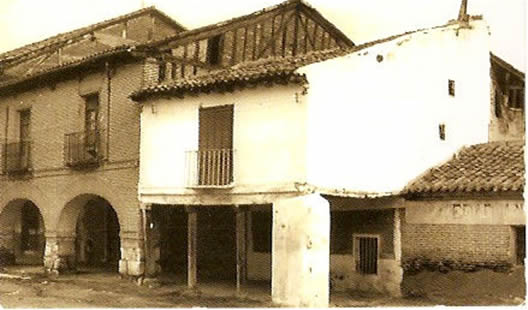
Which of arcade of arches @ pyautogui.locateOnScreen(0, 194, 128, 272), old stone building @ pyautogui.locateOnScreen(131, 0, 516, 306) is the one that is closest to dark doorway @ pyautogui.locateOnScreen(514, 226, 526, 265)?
old stone building @ pyautogui.locateOnScreen(131, 0, 516, 306)

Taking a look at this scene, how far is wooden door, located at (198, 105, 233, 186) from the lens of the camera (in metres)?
16.9

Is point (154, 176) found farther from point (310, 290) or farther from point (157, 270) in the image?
point (310, 290)

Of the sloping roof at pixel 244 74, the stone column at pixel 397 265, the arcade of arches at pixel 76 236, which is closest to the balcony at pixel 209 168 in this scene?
the sloping roof at pixel 244 74

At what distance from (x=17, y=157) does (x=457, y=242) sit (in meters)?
12.0

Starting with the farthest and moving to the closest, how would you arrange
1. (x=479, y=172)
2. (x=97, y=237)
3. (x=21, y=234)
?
1. (x=21, y=234)
2. (x=97, y=237)
3. (x=479, y=172)

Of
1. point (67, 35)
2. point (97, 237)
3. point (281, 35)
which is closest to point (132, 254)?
point (97, 237)

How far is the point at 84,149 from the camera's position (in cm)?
2022

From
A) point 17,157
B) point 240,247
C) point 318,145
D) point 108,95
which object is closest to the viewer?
point 318,145

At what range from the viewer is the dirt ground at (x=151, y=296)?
1561cm

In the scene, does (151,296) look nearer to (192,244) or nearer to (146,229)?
(192,244)

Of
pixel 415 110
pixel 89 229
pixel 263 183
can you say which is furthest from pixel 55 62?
pixel 415 110

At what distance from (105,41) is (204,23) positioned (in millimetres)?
4625

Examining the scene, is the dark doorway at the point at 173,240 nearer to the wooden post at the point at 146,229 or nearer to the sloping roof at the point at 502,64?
the wooden post at the point at 146,229

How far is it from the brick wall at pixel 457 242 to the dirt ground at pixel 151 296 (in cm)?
51
